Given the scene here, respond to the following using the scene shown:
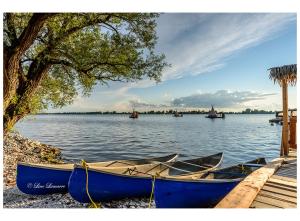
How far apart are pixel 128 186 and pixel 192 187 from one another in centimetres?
185

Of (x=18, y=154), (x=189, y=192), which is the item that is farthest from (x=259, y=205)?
(x=18, y=154)

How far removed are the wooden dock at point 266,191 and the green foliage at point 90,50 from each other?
204 inches

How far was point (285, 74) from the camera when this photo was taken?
27.2 feet

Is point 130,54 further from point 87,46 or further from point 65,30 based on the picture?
point 65,30

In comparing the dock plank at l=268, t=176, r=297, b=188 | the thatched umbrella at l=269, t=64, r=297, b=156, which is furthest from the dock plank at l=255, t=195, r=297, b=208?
the thatched umbrella at l=269, t=64, r=297, b=156

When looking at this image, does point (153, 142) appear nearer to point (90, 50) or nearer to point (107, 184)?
point (90, 50)

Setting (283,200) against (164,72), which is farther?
(164,72)

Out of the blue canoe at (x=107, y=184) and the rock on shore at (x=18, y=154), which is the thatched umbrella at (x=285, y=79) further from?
the rock on shore at (x=18, y=154)

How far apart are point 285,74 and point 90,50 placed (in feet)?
19.2

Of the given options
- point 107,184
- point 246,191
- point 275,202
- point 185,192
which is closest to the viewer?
point 275,202

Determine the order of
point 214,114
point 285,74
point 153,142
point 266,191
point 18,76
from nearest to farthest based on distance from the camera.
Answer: point 266,191, point 285,74, point 18,76, point 153,142, point 214,114

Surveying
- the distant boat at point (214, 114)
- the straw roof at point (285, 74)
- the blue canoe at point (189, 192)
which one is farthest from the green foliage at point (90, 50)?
the distant boat at point (214, 114)
